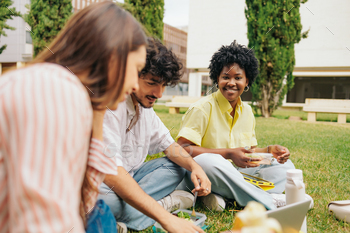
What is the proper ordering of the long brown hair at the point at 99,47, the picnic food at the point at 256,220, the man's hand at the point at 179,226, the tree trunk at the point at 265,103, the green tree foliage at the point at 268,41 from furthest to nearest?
1. the green tree foliage at the point at 268,41
2. the tree trunk at the point at 265,103
3. the man's hand at the point at 179,226
4. the long brown hair at the point at 99,47
5. the picnic food at the point at 256,220

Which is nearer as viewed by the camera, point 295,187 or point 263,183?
point 295,187

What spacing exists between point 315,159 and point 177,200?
1.48 m

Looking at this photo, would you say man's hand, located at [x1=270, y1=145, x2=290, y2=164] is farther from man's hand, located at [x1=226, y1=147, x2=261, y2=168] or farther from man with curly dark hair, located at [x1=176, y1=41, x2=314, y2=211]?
man's hand, located at [x1=226, y1=147, x2=261, y2=168]

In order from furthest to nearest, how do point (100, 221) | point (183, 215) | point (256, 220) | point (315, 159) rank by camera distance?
1. point (315, 159)
2. point (183, 215)
3. point (100, 221)
4. point (256, 220)

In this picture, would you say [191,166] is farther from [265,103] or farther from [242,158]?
[265,103]

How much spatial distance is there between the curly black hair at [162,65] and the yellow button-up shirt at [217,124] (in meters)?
0.35

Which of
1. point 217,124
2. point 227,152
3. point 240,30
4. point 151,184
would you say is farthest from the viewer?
point 240,30

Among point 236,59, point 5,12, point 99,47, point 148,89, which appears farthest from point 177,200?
point 5,12

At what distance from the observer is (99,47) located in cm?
41

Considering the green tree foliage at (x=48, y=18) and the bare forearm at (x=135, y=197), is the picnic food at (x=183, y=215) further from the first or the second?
the green tree foliage at (x=48, y=18)

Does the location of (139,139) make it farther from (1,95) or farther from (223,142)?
(1,95)

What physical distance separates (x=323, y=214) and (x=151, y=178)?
2.61 ft

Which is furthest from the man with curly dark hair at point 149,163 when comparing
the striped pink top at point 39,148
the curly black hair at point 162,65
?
the striped pink top at point 39,148

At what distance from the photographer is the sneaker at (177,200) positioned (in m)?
1.25
